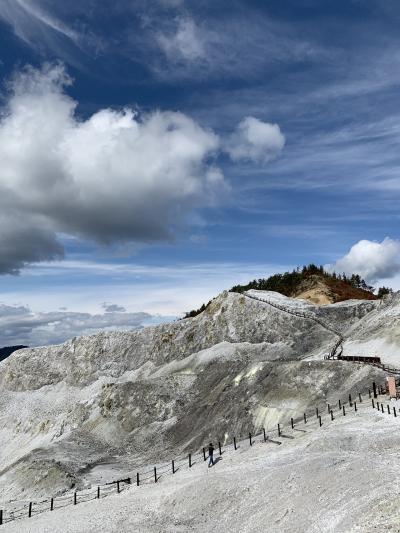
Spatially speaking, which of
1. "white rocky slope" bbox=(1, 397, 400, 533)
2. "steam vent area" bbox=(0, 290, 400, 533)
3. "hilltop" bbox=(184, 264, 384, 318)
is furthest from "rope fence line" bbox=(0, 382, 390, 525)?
"hilltop" bbox=(184, 264, 384, 318)

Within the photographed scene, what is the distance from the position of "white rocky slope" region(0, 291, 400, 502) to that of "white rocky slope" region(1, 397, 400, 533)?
13319 mm

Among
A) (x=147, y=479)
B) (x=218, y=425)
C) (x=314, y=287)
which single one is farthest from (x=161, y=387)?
(x=314, y=287)

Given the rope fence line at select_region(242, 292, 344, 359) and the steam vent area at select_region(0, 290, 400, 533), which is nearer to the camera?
the steam vent area at select_region(0, 290, 400, 533)

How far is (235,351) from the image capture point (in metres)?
73.8

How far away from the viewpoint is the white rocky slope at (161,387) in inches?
1933

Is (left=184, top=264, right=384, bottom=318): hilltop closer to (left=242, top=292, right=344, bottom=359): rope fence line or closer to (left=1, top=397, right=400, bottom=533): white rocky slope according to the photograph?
(left=242, top=292, right=344, bottom=359): rope fence line

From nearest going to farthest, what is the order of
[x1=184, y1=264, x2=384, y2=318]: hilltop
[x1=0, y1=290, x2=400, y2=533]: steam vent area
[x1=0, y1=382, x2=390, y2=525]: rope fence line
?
[x1=0, y1=290, x2=400, y2=533]: steam vent area → [x1=0, y1=382, x2=390, y2=525]: rope fence line → [x1=184, y1=264, x2=384, y2=318]: hilltop

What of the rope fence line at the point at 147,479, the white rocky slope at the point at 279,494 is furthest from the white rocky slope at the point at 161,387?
the white rocky slope at the point at 279,494

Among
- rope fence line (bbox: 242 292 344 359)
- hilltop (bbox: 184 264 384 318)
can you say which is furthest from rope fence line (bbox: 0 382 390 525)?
hilltop (bbox: 184 264 384 318)

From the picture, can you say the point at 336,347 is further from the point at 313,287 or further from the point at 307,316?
the point at 313,287

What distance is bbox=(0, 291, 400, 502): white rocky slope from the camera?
49094 millimetres

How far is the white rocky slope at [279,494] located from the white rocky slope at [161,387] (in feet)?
43.7

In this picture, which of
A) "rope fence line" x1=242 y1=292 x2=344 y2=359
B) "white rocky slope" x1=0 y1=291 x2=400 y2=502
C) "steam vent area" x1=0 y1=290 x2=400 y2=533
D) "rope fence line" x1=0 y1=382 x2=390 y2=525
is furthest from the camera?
"rope fence line" x1=242 y1=292 x2=344 y2=359

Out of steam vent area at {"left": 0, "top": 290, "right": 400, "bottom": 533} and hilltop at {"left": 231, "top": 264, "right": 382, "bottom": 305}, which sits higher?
hilltop at {"left": 231, "top": 264, "right": 382, "bottom": 305}
